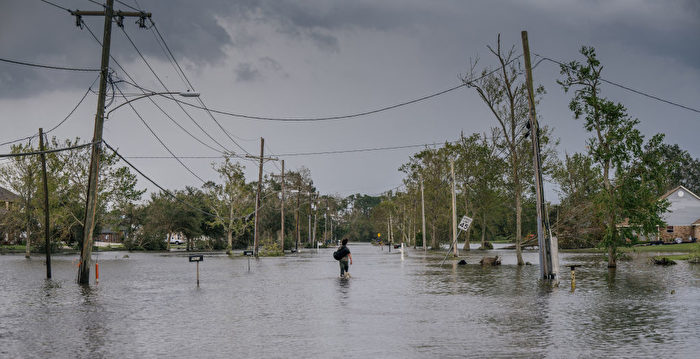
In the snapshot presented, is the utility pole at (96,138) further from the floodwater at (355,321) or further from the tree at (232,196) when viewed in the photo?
the tree at (232,196)

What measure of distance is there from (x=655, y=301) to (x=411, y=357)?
1048 cm

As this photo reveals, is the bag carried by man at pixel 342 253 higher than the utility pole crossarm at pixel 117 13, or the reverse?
the utility pole crossarm at pixel 117 13

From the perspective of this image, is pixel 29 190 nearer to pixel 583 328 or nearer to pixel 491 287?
pixel 491 287

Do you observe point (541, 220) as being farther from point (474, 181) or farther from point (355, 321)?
point (474, 181)

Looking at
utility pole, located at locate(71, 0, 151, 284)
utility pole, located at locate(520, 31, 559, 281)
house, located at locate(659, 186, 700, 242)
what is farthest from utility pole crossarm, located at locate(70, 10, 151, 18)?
house, located at locate(659, 186, 700, 242)

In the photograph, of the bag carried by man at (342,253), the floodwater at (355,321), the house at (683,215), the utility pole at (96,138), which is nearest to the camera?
the floodwater at (355,321)

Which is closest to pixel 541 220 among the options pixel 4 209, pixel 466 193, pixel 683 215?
pixel 466 193

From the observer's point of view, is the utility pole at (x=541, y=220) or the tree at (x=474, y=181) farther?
the tree at (x=474, y=181)

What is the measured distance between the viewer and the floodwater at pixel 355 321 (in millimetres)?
10398

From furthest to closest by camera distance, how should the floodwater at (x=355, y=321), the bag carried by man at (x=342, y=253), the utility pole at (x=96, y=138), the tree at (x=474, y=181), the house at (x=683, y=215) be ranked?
the house at (x=683, y=215)
the tree at (x=474, y=181)
the bag carried by man at (x=342, y=253)
the utility pole at (x=96, y=138)
the floodwater at (x=355, y=321)

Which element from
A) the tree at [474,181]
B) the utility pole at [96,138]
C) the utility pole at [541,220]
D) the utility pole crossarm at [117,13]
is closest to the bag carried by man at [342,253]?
the utility pole at [541,220]

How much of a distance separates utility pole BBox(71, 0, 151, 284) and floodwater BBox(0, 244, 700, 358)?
182 centimetres

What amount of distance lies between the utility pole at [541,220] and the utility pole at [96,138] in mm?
16435

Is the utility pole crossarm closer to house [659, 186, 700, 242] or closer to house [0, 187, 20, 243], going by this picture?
house [0, 187, 20, 243]
